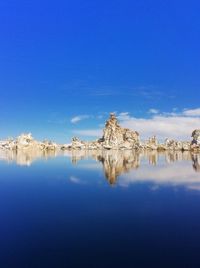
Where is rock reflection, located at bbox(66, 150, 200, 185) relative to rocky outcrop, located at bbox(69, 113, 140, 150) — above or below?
below

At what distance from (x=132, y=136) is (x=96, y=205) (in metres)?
154

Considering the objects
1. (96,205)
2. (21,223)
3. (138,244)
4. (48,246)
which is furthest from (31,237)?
(96,205)

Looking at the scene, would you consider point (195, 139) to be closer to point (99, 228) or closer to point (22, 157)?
point (22, 157)

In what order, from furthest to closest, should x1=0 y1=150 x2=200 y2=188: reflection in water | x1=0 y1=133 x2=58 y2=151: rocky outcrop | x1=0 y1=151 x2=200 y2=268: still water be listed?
x1=0 y1=133 x2=58 y2=151: rocky outcrop, x1=0 y1=150 x2=200 y2=188: reflection in water, x1=0 y1=151 x2=200 y2=268: still water

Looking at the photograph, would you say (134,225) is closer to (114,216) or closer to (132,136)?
(114,216)

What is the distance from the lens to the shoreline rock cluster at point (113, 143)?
150500 mm

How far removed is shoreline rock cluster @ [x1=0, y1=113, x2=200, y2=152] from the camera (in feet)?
494

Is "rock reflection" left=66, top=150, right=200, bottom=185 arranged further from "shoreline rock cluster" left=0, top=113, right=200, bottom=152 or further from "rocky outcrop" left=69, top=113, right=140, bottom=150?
"rocky outcrop" left=69, top=113, right=140, bottom=150

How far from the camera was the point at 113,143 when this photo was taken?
538ft

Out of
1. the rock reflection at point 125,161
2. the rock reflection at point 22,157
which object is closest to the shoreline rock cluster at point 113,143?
the rock reflection at point 22,157

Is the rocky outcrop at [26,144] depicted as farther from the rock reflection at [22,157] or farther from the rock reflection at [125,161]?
the rock reflection at [125,161]

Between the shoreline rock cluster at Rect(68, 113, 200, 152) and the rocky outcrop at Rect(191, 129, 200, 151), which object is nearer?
the rocky outcrop at Rect(191, 129, 200, 151)

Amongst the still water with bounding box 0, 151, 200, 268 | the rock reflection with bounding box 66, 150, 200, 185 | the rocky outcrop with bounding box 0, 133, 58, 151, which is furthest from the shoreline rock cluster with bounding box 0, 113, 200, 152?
the still water with bounding box 0, 151, 200, 268

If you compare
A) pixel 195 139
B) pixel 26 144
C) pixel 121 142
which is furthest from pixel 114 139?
pixel 26 144
